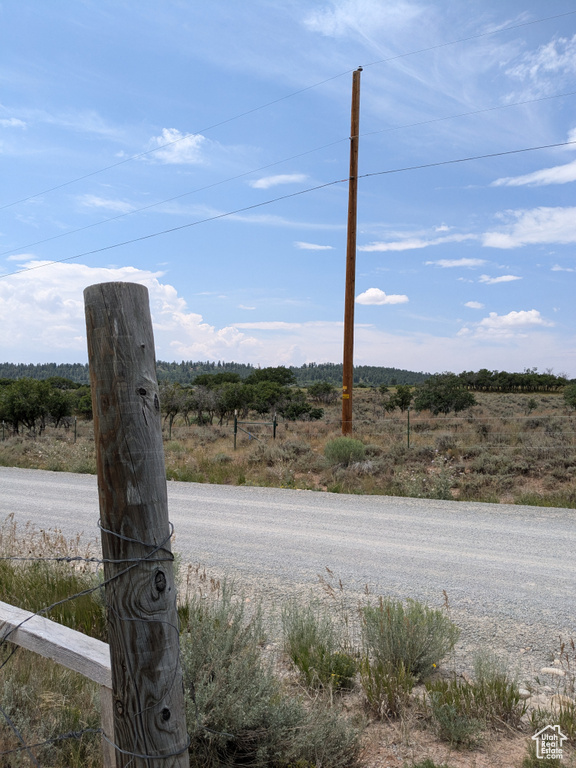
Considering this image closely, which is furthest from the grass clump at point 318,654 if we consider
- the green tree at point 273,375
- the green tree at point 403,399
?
the green tree at point 273,375

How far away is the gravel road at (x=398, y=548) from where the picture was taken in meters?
5.46

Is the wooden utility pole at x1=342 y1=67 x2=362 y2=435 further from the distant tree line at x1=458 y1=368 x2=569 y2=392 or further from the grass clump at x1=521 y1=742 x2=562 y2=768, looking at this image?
the distant tree line at x1=458 y1=368 x2=569 y2=392

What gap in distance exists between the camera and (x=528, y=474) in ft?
46.0

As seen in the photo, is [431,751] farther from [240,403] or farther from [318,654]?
[240,403]

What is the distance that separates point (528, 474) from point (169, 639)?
43.5ft

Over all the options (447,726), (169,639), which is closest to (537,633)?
(447,726)

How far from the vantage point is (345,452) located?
15.0 meters

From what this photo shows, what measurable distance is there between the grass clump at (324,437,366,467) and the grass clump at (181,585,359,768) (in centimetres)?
1142

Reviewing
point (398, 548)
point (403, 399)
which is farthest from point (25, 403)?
point (398, 548)

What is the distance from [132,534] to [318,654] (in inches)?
99.3

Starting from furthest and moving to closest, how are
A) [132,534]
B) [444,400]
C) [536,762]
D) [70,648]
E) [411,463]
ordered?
[444,400]
[411,463]
[536,762]
[70,648]
[132,534]

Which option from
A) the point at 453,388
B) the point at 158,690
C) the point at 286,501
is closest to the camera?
the point at 158,690

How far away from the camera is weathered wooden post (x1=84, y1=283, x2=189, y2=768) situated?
2.37 metres

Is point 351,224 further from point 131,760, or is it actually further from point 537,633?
point 131,760
